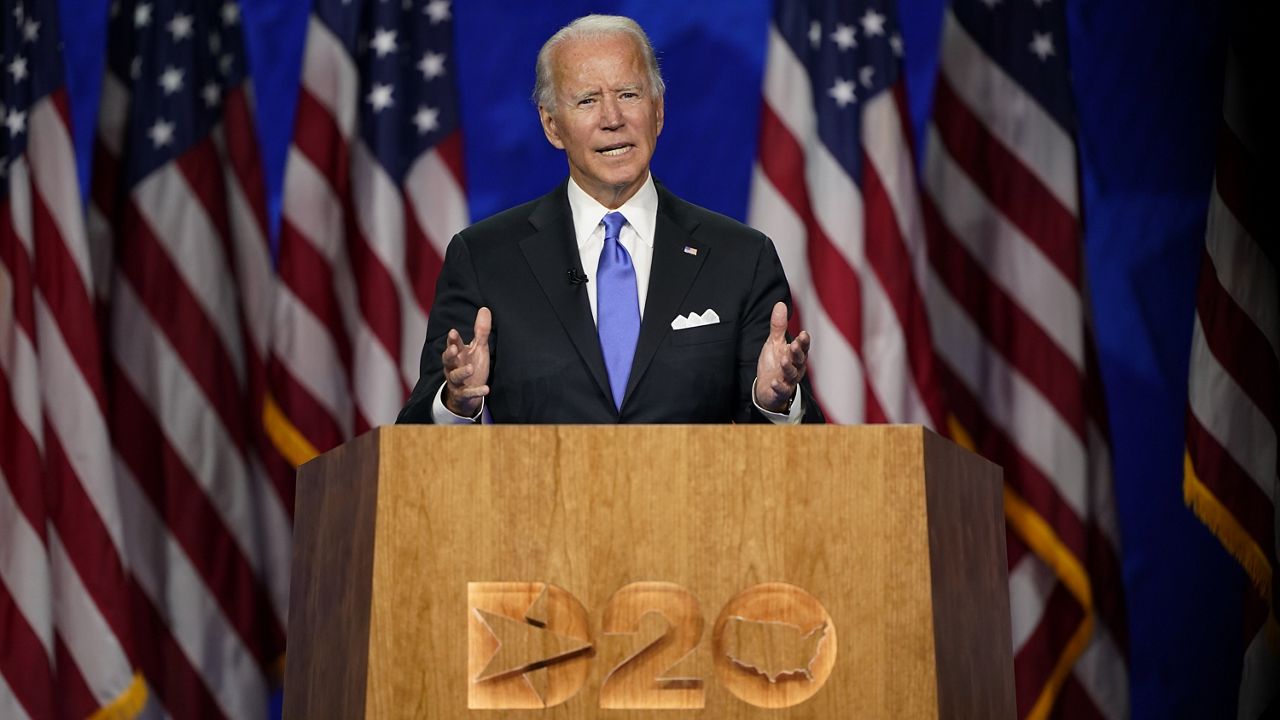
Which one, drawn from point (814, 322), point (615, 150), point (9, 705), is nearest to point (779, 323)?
point (615, 150)

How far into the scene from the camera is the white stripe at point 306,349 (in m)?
4.34

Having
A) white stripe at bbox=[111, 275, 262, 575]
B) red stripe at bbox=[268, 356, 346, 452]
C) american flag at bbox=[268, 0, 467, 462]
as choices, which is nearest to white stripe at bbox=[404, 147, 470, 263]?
american flag at bbox=[268, 0, 467, 462]

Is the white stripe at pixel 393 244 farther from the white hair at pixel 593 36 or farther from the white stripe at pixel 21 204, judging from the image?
the white hair at pixel 593 36

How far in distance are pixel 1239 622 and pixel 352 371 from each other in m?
2.83

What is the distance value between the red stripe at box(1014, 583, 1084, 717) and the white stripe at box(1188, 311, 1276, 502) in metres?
0.62

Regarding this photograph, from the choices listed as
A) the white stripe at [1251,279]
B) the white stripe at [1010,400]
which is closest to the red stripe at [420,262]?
the white stripe at [1010,400]

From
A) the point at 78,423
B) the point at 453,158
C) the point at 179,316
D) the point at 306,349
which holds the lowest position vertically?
the point at 78,423

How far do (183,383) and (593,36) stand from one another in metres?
2.37

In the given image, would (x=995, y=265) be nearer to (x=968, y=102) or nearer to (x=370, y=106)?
(x=968, y=102)

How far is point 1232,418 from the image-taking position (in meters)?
4.18

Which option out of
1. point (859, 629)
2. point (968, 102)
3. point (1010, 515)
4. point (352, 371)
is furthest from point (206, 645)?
point (859, 629)

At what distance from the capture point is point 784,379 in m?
1.98

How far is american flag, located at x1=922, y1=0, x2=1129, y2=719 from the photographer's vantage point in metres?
4.22

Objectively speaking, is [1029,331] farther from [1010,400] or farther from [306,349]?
[306,349]
